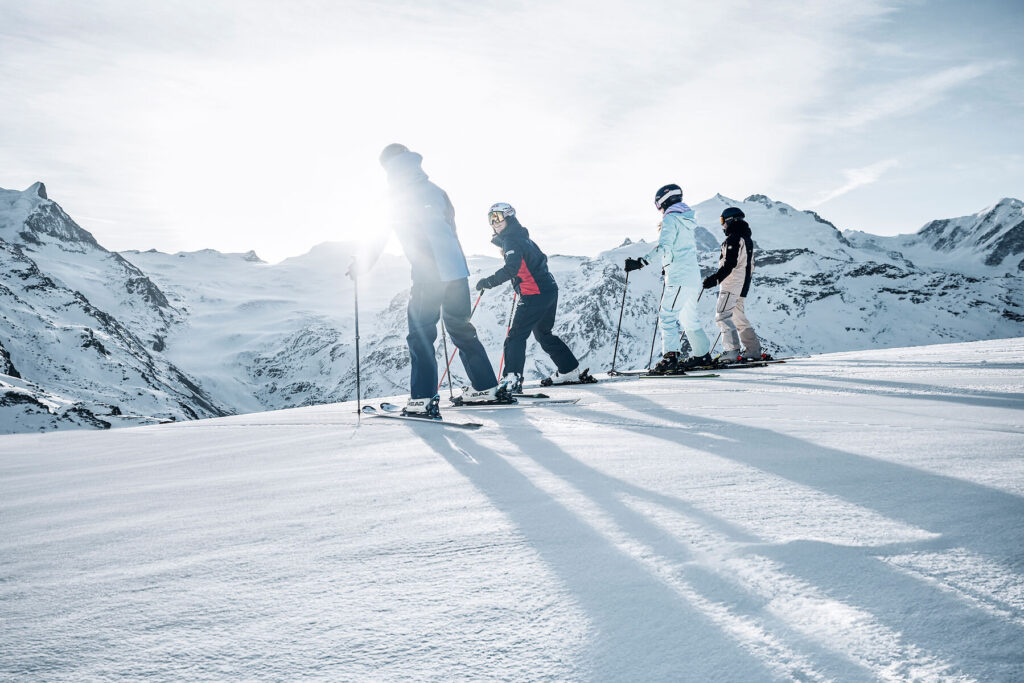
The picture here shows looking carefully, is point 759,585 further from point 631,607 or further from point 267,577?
point 267,577

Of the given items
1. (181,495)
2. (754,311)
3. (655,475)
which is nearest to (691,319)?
(655,475)

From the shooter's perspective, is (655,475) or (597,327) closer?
(655,475)

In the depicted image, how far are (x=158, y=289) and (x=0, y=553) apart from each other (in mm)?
121190

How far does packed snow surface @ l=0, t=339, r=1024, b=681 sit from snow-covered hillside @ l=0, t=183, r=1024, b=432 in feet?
160

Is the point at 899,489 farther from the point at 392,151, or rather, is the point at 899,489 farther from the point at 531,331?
the point at 531,331

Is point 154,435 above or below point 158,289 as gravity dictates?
below

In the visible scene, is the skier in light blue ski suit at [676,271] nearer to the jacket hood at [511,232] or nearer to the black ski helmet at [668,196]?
the black ski helmet at [668,196]

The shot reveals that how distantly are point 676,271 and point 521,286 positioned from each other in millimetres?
2664

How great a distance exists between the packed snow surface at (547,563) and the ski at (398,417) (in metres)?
1.29

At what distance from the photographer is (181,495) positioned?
8.35ft

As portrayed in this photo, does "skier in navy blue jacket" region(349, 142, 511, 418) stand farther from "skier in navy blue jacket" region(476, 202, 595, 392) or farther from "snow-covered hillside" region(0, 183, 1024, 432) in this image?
"snow-covered hillside" region(0, 183, 1024, 432)

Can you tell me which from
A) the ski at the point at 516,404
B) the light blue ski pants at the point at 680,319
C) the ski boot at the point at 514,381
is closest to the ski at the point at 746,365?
the light blue ski pants at the point at 680,319

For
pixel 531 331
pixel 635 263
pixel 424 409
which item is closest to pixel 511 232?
pixel 531 331

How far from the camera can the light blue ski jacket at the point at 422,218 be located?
565 centimetres
